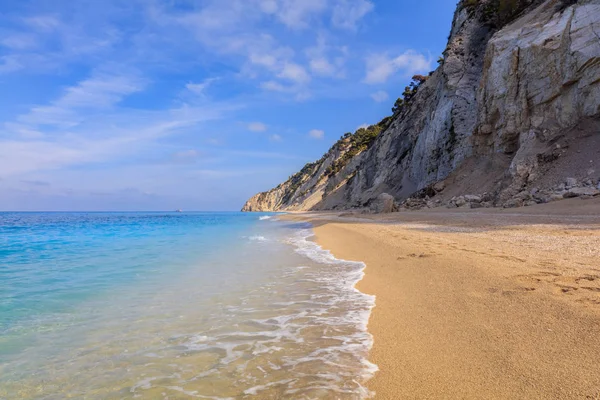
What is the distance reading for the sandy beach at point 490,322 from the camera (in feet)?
7.43

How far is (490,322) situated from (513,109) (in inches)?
834

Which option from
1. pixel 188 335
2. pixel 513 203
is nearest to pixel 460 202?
pixel 513 203

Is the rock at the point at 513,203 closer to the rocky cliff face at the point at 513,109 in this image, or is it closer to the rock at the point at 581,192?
the rocky cliff face at the point at 513,109

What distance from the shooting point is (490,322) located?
10.6 feet

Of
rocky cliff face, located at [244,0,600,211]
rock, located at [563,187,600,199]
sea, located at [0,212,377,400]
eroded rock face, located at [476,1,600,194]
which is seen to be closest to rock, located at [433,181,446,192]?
rocky cliff face, located at [244,0,600,211]

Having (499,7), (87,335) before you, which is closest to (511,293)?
(87,335)

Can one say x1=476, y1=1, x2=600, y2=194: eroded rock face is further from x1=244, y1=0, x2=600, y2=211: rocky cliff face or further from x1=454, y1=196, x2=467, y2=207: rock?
x1=454, y1=196, x2=467, y2=207: rock

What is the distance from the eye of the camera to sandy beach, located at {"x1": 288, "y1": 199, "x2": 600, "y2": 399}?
89.2 inches

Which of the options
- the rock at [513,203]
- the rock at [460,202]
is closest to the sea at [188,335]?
the rock at [513,203]

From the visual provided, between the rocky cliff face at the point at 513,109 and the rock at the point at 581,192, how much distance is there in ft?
1.94

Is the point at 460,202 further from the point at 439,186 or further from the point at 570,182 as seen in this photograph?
the point at 570,182

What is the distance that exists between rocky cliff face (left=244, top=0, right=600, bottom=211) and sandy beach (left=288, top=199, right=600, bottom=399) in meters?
Answer: 11.2

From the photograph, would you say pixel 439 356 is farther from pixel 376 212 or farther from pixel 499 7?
pixel 499 7

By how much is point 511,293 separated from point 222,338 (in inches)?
134
